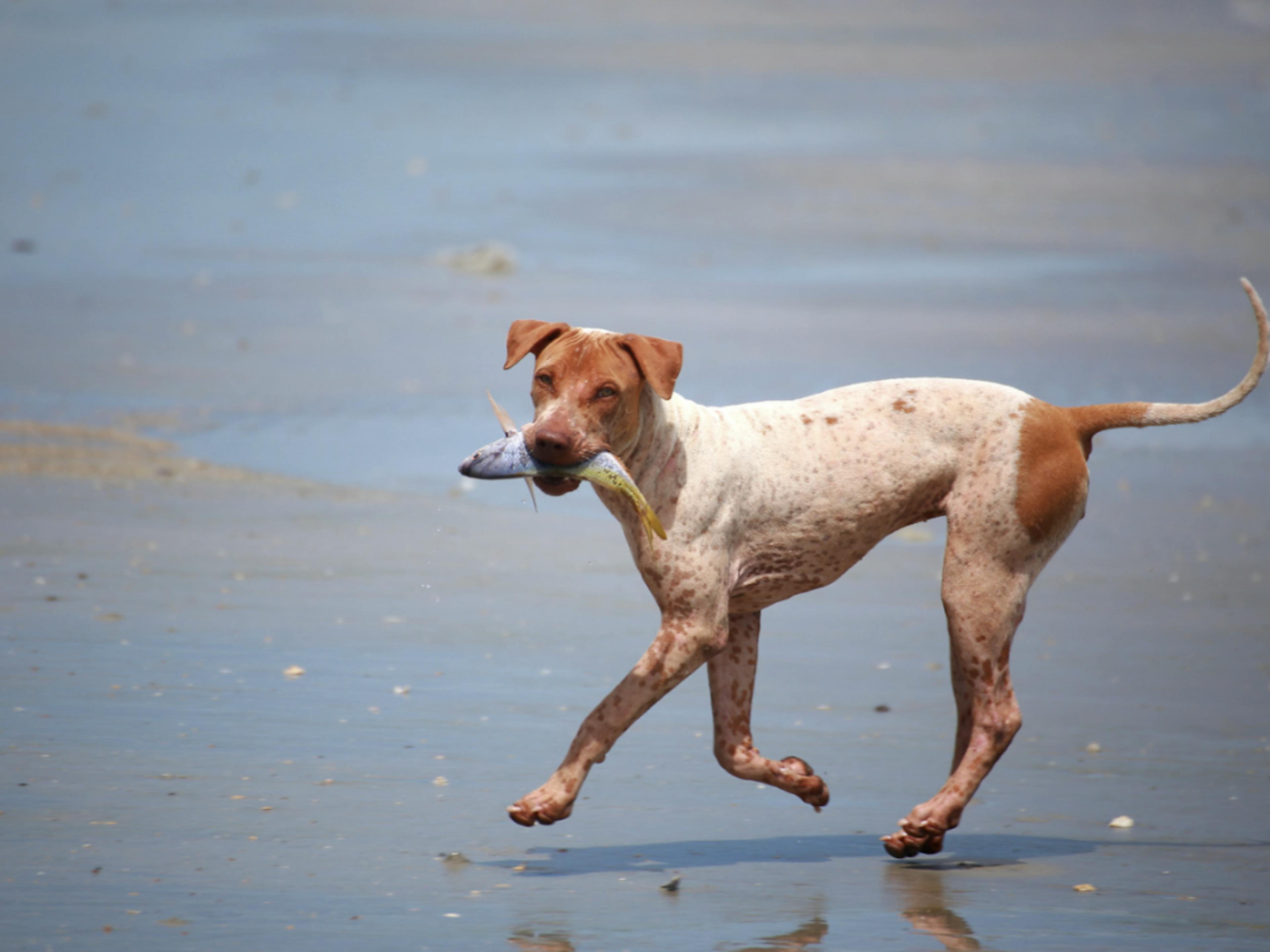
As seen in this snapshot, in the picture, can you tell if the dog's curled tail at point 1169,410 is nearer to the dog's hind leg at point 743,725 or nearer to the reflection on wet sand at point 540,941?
the dog's hind leg at point 743,725

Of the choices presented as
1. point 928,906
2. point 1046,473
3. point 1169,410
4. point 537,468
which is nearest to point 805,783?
point 928,906

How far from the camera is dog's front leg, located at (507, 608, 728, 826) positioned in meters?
5.38

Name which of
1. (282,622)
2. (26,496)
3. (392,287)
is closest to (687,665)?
(282,622)

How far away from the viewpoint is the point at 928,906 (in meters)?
5.05

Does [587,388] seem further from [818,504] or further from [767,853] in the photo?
→ [767,853]

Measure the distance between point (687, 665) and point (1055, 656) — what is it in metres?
3.11

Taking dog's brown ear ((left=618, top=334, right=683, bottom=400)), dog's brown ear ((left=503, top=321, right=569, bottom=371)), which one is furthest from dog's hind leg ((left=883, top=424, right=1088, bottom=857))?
dog's brown ear ((left=503, top=321, right=569, bottom=371))

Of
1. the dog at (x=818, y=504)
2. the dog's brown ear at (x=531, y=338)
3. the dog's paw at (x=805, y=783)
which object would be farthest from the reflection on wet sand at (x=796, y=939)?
the dog's brown ear at (x=531, y=338)

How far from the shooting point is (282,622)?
8.18 metres

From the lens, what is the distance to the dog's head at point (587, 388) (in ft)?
17.4

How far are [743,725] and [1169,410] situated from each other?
1765mm

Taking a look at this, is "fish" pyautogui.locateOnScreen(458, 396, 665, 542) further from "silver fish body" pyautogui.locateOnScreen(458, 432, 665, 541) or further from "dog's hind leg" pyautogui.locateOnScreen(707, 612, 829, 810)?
"dog's hind leg" pyautogui.locateOnScreen(707, 612, 829, 810)

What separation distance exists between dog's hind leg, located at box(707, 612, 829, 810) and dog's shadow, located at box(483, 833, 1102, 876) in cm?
18

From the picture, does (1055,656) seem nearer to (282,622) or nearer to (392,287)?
(282,622)
